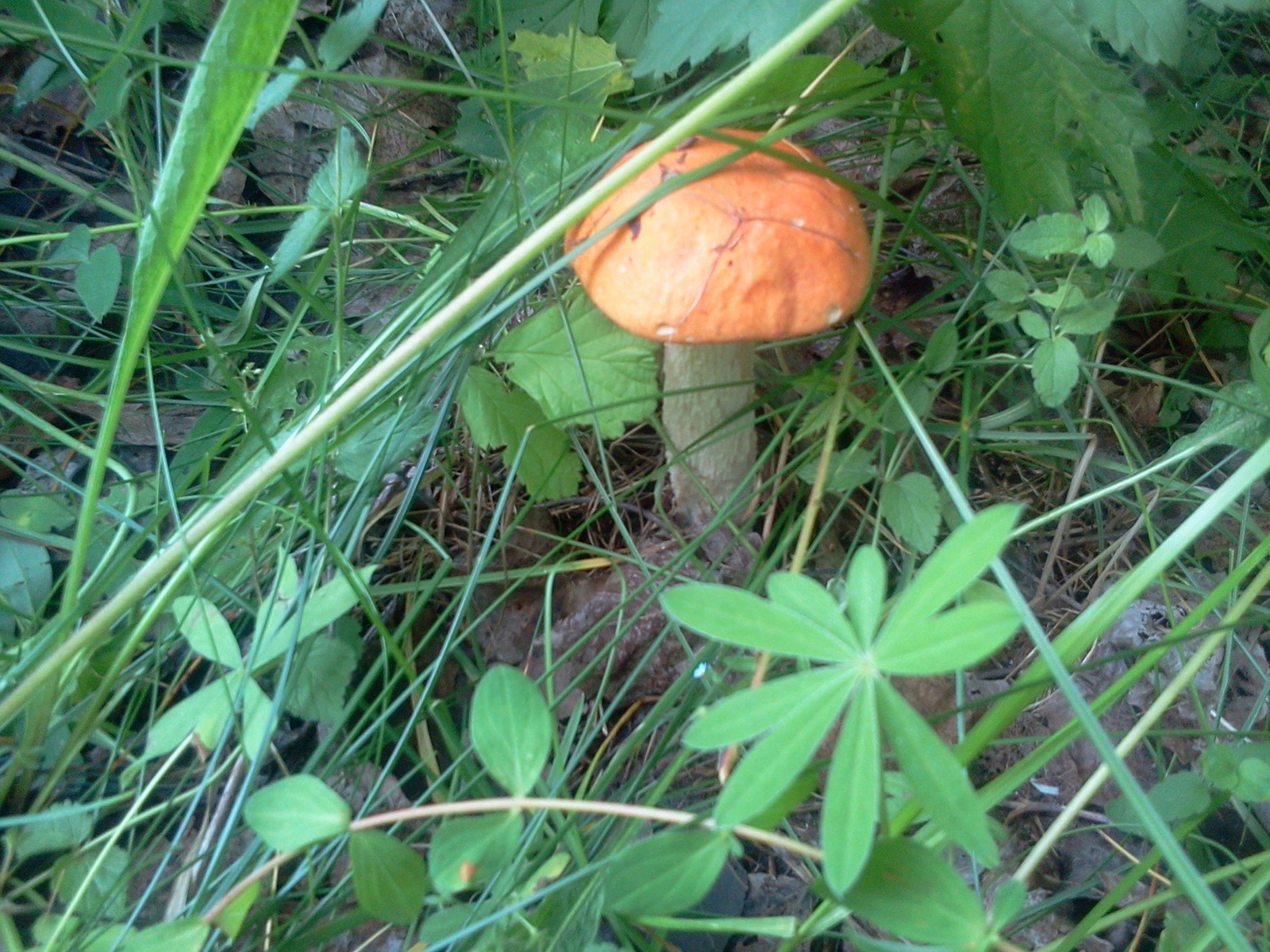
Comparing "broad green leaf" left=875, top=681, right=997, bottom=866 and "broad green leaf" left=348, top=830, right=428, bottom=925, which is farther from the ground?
"broad green leaf" left=875, top=681, right=997, bottom=866

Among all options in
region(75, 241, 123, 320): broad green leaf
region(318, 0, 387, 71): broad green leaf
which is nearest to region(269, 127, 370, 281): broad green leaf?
region(318, 0, 387, 71): broad green leaf

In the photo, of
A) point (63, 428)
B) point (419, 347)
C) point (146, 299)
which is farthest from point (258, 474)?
point (63, 428)

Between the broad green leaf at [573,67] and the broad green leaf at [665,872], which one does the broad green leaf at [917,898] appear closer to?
the broad green leaf at [665,872]

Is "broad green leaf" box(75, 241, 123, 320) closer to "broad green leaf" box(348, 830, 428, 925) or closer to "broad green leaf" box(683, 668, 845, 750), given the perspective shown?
"broad green leaf" box(348, 830, 428, 925)

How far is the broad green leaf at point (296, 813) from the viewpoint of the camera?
684 millimetres

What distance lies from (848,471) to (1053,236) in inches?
19.9

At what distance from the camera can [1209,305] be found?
1729mm

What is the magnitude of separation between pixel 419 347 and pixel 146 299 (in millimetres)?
455

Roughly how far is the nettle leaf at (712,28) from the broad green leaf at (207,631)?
0.97 meters

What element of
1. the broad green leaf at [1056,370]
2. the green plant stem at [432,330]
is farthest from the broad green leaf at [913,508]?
the green plant stem at [432,330]

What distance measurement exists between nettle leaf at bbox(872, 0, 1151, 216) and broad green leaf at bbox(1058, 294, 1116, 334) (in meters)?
0.14

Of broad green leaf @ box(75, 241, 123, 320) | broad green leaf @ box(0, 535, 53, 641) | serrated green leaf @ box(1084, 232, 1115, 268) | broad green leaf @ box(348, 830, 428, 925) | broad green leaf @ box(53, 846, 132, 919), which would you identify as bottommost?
broad green leaf @ box(53, 846, 132, 919)

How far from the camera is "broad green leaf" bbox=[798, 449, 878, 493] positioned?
1.33 meters

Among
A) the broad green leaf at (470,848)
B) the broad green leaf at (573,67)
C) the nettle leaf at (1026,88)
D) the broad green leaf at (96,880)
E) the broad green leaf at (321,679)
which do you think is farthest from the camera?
the broad green leaf at (573,67)
